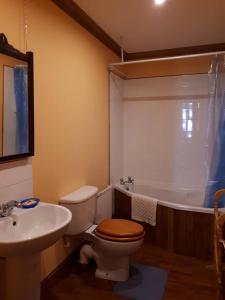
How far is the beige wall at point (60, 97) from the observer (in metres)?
1.88

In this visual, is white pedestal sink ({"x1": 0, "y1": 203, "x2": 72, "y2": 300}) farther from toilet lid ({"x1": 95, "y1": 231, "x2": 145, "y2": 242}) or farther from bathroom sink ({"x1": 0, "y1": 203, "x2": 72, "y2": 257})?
toilet lid ({"x1": 95, "y1": 231, "x2": 145, "y2": 242})

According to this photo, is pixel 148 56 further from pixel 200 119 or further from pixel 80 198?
pixel 80 198

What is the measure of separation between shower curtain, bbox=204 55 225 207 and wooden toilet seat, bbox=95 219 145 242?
3.49 feet

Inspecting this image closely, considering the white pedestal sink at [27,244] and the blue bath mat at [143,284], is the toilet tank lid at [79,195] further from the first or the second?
the blue bath mat at [143,284]

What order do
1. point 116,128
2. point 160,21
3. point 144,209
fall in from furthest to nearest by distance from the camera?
point 116,128, point 144,209, point 160,21

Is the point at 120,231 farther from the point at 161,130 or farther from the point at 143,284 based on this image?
the point at 161,130

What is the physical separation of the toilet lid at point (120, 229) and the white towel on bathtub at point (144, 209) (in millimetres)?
486

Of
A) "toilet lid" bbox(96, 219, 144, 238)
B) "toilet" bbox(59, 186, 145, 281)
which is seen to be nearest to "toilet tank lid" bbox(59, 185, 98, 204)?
"toilet" bbox(59, 186, 145, 281)

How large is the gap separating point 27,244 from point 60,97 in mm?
1323

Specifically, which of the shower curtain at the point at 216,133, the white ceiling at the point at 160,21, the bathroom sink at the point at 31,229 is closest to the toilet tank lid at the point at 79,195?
the bathroom sink at the point at 31,229

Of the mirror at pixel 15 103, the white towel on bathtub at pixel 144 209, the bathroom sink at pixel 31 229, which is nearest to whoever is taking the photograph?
the bathroom sink at pixel 31 229

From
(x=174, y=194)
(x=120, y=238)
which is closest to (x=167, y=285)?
(x=120, y=238)

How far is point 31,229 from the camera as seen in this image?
1614 millimetres

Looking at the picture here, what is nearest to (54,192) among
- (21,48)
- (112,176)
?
(21,48)
